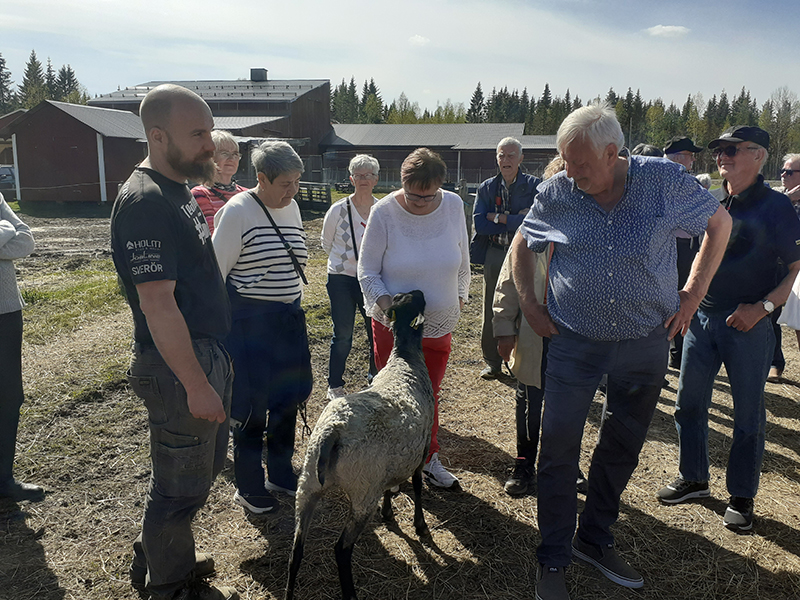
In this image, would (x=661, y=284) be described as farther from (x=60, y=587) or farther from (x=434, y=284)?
(x=60, y=587)

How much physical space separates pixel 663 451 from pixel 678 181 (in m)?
2.82

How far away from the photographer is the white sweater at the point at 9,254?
342 cm

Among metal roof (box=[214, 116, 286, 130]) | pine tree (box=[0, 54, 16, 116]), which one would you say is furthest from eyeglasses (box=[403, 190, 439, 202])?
pine tree (box=[0, 54, 16, 116])

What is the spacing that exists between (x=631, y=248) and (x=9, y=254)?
3805mm

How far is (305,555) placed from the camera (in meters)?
3.18

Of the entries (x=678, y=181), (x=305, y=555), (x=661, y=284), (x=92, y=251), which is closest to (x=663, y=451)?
(x=661, y=284)

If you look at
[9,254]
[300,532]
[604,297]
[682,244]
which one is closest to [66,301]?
[9,254]

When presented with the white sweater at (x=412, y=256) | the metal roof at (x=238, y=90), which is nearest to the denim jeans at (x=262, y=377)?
the white sweater at (x=412, y=256)

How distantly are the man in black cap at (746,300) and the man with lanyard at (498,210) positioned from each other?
234 cm

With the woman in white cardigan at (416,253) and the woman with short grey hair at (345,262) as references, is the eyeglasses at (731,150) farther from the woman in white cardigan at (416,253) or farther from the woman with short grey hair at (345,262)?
the woman with short grey hair at (345,262)

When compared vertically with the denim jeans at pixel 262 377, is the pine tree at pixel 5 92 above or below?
above

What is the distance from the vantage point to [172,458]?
2.37m

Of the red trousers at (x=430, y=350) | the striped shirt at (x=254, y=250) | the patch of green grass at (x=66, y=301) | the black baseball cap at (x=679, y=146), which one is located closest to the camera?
the striped shirt at (x=254, y=250)

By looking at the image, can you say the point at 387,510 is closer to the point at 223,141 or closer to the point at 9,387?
the point at 9,387
